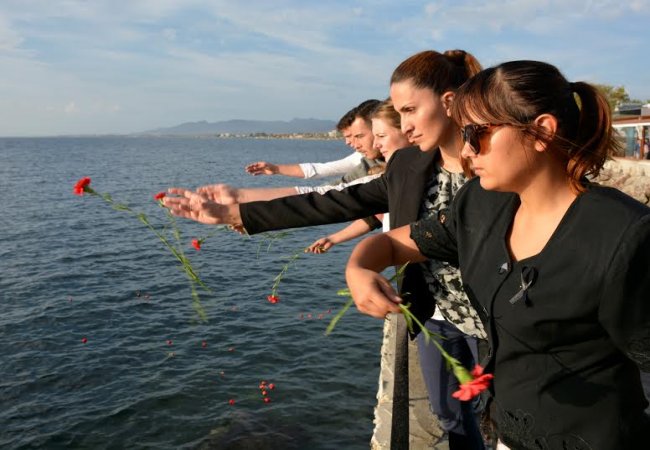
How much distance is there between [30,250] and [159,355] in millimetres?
13335

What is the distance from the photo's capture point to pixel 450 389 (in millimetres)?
3572

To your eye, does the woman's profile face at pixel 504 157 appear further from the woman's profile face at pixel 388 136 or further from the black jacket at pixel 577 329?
the woman's profile face at pixel 388 136

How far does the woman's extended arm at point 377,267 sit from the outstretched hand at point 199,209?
0.89m

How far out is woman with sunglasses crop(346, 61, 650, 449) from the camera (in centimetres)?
168

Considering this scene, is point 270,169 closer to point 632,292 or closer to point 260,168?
point 260,168


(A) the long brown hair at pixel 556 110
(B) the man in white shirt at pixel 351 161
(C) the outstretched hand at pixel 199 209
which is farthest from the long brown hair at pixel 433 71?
(B) the man in white shirt at pixel 351 161

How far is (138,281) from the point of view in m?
18.4

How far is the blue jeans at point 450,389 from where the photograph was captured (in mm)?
3486

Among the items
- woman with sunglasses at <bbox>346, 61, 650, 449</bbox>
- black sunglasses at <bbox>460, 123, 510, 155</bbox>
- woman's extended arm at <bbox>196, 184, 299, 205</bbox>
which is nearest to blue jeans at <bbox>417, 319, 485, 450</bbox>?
woman with sunglasses at <bbox>346, 61, 650, 449</bbox>

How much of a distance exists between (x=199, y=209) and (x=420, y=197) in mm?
1286

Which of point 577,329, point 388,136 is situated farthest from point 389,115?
point 577,329

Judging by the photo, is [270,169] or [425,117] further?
[270,169]

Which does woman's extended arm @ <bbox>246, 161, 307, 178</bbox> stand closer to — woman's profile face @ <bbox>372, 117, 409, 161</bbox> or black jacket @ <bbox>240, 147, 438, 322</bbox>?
woman's profile face @ <bbox>372, 117, 409, 161</bbox>

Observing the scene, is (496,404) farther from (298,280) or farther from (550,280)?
(298,280)
